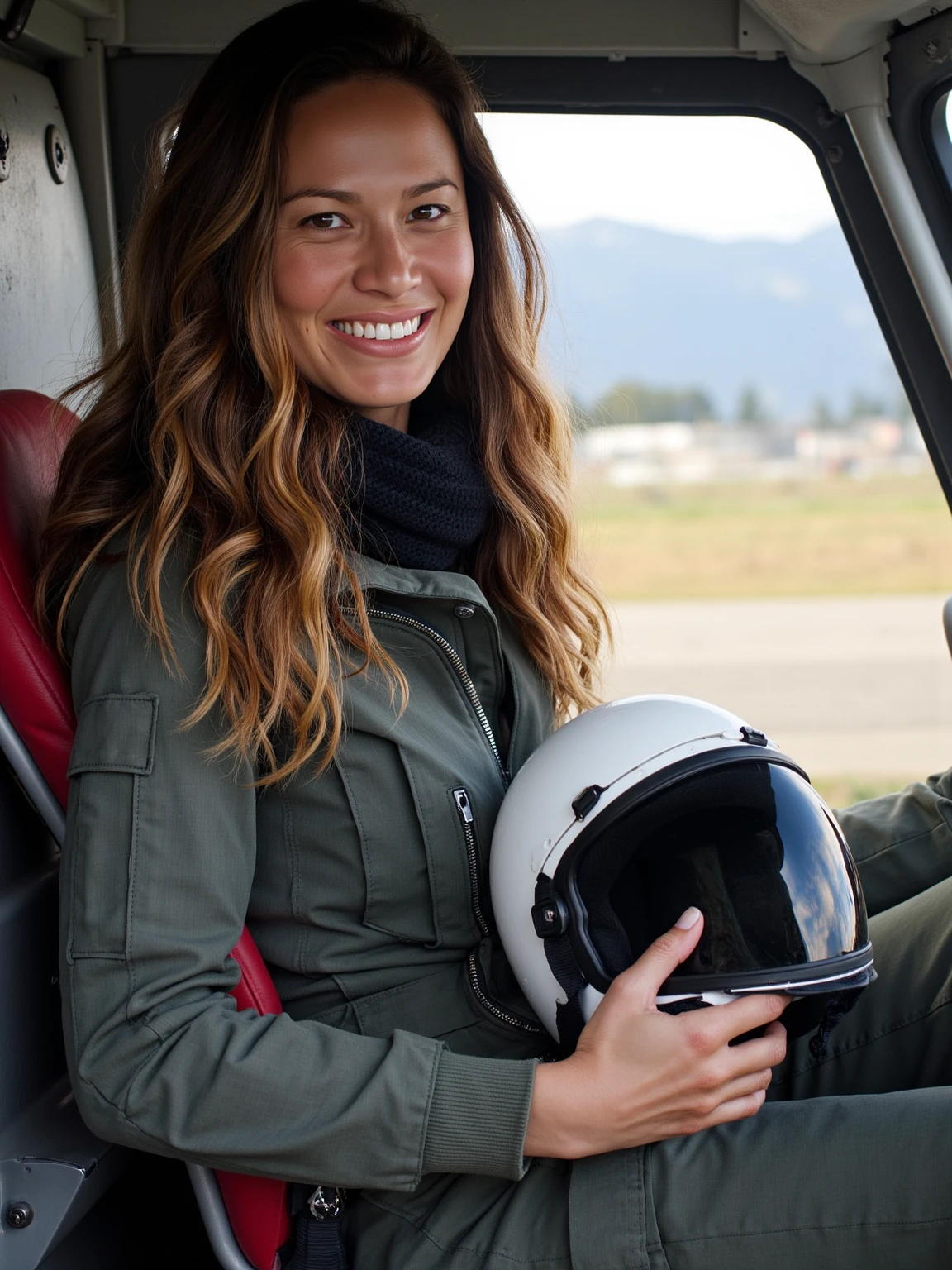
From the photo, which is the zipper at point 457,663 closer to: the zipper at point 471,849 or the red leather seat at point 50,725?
the zipper at point 471,849

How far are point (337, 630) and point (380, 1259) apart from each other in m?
0.65

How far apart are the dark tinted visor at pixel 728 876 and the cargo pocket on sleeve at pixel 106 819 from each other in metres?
0.46

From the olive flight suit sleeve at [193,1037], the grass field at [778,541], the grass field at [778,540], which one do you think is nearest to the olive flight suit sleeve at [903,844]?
the olive flight suit sleeve at [193,1037]

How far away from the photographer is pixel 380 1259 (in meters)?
1.34

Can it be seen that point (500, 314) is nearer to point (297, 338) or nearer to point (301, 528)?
point (297, 338)

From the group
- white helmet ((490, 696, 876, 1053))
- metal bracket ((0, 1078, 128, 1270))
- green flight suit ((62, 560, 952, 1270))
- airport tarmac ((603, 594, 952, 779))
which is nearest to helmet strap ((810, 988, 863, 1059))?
white helmet ((490, 696, 876, 1053))

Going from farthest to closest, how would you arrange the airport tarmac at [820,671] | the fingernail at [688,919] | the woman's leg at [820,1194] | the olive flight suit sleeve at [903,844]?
1. the airport tarmac at [820,671]
2. the olive flight suit sleeve at [903,844]
3. the fingernail at [688,919]
4. the woman's leg at [820,1194]

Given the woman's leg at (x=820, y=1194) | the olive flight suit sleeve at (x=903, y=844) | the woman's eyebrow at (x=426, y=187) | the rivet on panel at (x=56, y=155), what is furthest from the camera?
the rivet on panel at (x=56, y=155)

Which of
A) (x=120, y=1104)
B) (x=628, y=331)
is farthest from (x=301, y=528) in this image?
(x=628, y=331)

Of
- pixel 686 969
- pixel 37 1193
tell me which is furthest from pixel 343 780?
pixel 37 1193

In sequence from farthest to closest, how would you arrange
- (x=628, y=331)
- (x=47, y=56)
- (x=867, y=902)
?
(x=628, y=331) → (x=47, y=56) → (x=867, y=902)

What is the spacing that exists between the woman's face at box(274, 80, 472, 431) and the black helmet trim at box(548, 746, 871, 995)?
0.58 metres

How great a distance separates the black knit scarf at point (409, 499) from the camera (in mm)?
1522

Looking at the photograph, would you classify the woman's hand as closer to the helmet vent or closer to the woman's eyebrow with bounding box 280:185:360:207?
the helmet vent
